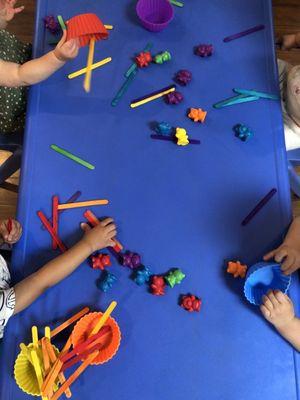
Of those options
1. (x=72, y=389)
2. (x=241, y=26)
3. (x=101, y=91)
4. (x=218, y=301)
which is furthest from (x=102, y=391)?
(x=241, y=26)

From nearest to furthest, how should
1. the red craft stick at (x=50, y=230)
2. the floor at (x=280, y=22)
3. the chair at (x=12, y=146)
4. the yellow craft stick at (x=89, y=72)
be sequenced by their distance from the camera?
1. the red craft stick at (x=50, y=230)
2. the yellow craft stick at (x=89, y=72)
3. the chair at (x=12, y=146)
4. the floor at (x=280, y=22)

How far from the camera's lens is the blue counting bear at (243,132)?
746 mm

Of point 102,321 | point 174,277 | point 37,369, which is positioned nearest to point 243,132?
point 174,277

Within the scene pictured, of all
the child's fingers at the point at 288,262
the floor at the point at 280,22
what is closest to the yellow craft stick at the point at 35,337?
the child's fingers at the point at 288,262

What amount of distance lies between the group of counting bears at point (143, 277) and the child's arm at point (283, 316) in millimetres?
105

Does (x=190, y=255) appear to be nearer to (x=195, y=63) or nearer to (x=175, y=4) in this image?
(x=195, y=63)

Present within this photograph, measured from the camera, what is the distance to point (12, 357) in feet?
2.01

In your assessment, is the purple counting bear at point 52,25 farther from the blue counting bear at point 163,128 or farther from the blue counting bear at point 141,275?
the blue counting bear at point 141,275

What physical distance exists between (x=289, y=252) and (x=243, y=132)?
23cm

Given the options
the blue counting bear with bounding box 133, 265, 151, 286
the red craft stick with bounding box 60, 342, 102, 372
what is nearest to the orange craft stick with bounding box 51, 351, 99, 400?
the red craft stick with bounding box 60, 342, 102, 372

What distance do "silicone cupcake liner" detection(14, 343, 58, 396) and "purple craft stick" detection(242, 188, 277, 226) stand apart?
0.38 meters

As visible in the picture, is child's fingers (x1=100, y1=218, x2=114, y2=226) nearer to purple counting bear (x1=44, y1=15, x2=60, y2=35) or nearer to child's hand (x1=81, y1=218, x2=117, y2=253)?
child's hand (x1=81, y1=218, x2=117, y2=253)

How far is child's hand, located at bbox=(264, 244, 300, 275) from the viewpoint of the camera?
2.10 feet

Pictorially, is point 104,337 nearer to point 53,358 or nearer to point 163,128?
point 53,358
